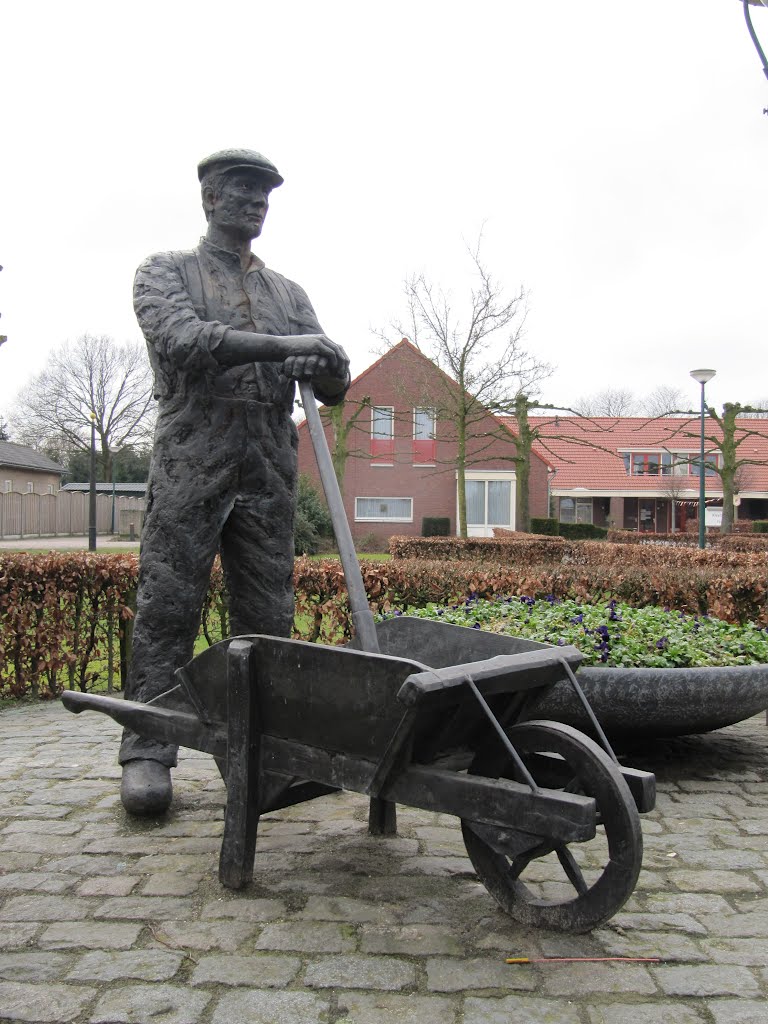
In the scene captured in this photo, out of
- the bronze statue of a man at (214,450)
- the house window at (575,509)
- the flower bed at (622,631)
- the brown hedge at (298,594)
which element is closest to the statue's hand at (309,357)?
the bronze statue of a man at (214,450)

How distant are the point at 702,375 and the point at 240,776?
2141 centimetres

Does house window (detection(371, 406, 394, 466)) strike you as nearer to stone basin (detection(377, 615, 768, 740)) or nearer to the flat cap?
stone basin (detection(377, 615, 768, 740))

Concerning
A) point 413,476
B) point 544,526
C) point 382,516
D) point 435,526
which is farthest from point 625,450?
point 382,516

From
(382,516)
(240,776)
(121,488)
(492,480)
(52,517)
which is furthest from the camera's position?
(121,488)

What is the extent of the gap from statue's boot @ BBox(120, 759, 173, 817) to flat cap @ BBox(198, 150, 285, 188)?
244 cm

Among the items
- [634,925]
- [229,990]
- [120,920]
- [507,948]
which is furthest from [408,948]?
[120,920]

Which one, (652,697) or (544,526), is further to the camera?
(544,526)

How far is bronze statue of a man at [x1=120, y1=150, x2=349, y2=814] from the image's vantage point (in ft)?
12.5

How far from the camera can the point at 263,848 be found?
3641 millimetres

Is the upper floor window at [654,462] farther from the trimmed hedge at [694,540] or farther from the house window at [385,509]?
the trimmed hedge at [694,540]

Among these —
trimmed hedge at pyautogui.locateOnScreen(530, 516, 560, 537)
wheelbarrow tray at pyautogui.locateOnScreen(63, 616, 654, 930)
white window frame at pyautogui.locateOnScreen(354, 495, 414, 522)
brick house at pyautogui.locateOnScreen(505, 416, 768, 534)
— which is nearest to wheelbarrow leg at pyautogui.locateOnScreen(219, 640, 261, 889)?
wheelbarrow tray at pyautogui.locateOnScreen(63, 616, 654, 930)

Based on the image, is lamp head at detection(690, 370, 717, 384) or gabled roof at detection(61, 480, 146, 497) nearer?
lamp head at detection(690, 370, 717, 384)

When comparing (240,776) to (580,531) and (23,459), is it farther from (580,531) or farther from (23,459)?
(23,459)

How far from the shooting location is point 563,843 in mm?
2641
